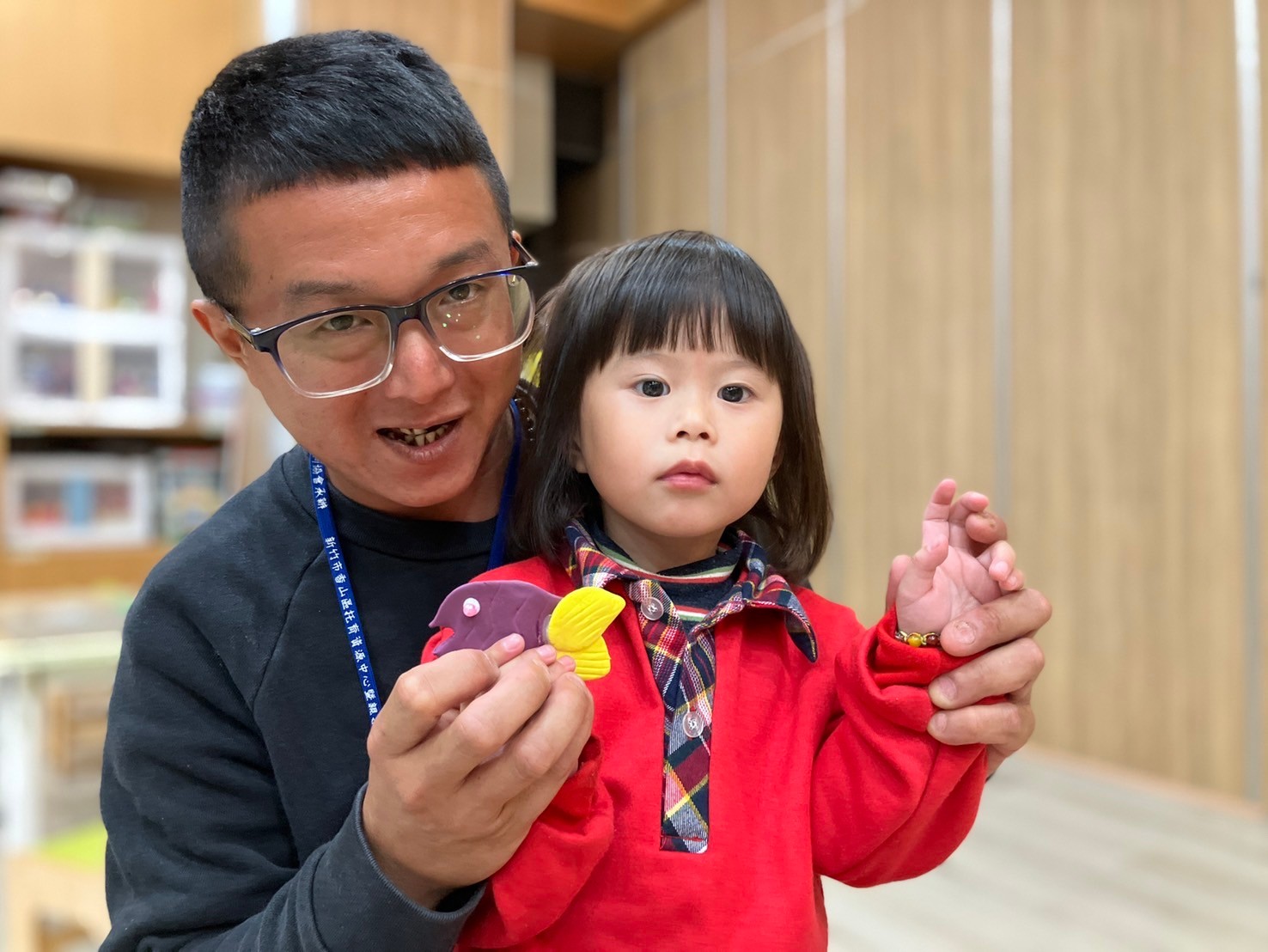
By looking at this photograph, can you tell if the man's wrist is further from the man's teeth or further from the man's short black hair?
the man's short black hair

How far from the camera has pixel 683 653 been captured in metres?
0.97

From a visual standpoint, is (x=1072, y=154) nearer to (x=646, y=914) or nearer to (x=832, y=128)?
(x=832, y=128)

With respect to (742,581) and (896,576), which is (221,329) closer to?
(742,581)

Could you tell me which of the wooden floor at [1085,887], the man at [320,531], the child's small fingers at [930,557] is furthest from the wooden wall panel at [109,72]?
the child's small fingers at [930,557]

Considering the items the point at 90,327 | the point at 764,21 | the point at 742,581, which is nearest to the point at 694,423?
the point at 742,581

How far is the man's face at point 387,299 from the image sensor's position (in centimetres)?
92

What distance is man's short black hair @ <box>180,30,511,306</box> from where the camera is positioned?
0.92 meters

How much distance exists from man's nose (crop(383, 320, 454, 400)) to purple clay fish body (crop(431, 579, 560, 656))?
0.22 m

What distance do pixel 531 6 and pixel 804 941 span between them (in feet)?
18.7

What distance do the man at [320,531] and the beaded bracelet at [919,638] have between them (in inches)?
1.3

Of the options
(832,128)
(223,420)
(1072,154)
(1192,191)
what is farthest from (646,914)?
(223,420)

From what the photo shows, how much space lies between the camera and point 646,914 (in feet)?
2.91

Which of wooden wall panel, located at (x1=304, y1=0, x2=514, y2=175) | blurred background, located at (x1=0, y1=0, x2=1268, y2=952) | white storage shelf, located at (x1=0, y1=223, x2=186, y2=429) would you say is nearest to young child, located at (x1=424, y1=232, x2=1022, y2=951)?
blurred background, located at (x1=0, y1=0, x2=1268, y2=952)

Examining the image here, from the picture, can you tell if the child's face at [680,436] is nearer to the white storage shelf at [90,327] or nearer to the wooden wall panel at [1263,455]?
the wooden wall panel at [1263,455]
